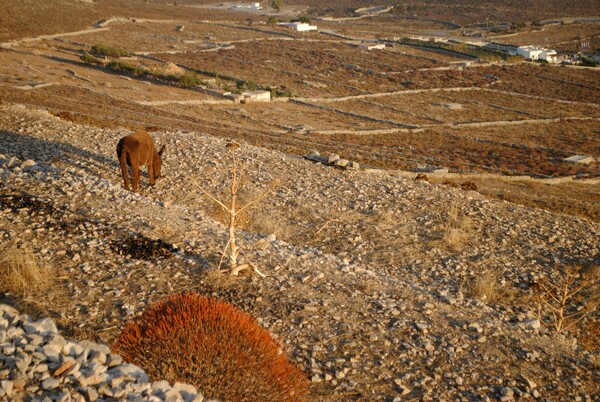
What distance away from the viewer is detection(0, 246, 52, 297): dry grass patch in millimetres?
7402

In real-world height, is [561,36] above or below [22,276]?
below

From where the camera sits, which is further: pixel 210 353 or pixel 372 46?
pixel 372 46

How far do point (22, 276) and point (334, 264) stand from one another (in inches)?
189

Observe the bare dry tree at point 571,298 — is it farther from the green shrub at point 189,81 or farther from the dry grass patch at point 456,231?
the green shrub at point 189,81

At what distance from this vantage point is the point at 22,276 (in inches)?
297

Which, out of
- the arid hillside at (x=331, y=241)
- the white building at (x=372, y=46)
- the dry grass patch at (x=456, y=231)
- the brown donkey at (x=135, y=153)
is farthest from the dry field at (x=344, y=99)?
the brown donkey at (x=135, y=153)

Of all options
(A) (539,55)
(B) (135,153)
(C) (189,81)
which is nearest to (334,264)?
(B) (135,153)

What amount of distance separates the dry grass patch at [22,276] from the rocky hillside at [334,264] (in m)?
0.12

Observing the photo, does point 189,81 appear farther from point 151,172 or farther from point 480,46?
point 480,46

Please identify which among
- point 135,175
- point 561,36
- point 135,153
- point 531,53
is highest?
point 135,153

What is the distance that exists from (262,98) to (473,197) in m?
28.0

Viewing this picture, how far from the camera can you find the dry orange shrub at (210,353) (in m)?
5.09

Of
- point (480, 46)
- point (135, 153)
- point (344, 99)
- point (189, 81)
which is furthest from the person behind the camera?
point (480, 46)

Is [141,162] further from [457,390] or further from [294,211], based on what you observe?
[457,390]
